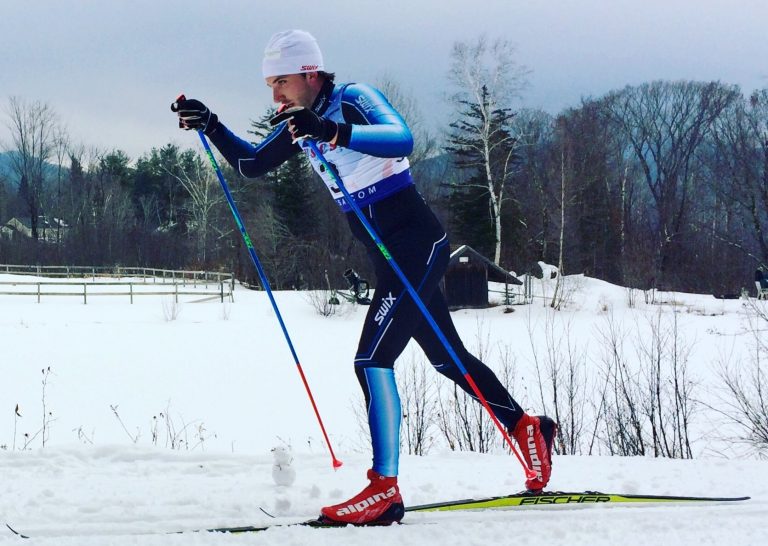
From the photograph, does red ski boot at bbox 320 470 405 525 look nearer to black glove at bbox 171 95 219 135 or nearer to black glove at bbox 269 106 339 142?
black glove at bbox 269 106 339 142

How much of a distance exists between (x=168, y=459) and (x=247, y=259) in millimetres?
34854

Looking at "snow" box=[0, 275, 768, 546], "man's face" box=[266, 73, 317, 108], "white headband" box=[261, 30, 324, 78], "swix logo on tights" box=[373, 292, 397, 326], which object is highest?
"white headband" box=[261, 30, 324, 78]

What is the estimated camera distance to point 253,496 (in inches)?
129

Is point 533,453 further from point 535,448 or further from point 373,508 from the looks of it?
point 373,508

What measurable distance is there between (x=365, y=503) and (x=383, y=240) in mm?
1151

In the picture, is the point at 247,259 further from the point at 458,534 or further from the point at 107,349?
the point at 458,534

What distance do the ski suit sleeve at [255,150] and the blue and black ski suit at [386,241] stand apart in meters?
0.33

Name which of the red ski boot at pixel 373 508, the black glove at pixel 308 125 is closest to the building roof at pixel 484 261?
the red ski boot at pixel 373 508

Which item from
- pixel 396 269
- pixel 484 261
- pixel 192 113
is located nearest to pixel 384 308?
pixel 396 269

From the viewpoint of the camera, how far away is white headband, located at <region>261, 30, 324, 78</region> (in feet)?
9.67

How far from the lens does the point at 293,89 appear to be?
3.03m

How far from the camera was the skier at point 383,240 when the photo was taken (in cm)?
282

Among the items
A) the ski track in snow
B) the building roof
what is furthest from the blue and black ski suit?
the building roof

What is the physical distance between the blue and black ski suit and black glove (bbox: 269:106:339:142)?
18 cm
